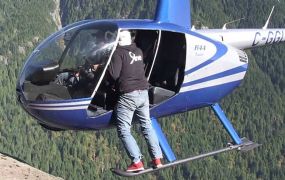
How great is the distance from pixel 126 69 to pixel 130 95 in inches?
21.0

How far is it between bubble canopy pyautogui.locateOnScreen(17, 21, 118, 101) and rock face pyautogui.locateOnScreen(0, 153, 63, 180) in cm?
2733

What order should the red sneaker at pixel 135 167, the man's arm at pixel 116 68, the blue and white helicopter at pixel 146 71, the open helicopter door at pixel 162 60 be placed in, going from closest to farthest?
1. the man's arm at pixel 116 68
2. the red sneaker at pixel 135 167
3. the blue and white helicopter at pixel 146 71
4. the open helicopter door at pixel 162 60

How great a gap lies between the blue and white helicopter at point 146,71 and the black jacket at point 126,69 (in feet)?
1.38

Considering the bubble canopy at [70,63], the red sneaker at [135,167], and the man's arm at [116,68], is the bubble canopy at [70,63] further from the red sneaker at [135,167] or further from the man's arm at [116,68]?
the red sneaker at [135,167]

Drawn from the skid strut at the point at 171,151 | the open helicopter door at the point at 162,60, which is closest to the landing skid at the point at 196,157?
the skid strut at the point at 171,151

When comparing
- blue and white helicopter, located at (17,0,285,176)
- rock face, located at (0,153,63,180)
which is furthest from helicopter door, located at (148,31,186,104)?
rock face, located at (0,153,63,180)

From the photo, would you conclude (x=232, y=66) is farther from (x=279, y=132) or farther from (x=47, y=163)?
(x=279, y=132)

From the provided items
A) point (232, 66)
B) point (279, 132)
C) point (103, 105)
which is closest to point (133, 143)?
point (103, 105)

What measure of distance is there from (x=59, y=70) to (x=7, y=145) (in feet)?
439

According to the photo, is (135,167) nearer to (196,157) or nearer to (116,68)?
(116,68)

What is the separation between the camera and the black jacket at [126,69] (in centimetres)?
1088

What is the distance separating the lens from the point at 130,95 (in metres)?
11.1

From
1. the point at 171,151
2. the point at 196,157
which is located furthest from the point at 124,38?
the point at 196,157

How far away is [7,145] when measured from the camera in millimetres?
141250
